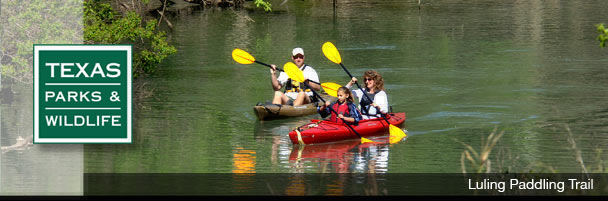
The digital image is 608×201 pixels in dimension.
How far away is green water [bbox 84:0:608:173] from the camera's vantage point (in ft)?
53.5

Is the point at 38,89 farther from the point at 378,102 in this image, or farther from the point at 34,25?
the point at 34,25

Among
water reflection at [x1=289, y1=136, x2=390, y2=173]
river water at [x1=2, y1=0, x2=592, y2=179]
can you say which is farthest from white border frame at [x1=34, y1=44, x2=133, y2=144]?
water reflection at [x1=289, y1=136, x2=390, y2=173]

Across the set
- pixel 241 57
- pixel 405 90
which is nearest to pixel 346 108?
pixel 241 57

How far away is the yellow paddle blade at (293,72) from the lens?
18484 mm

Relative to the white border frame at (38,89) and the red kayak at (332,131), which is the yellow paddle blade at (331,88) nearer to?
the red kayak at (332,131)

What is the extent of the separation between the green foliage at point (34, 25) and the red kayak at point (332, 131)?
5.35 m

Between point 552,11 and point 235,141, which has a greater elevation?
point 552,11

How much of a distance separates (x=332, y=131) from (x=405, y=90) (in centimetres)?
772

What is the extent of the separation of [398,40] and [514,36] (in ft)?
13.2

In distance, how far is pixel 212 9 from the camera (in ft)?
169

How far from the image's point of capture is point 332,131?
56.9 ft

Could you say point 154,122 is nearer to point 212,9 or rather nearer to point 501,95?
point 501,95

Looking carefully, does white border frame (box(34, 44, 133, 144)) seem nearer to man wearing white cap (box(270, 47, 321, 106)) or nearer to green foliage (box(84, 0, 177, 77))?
man wearing white cap (box(270, 47, 321, 106))
